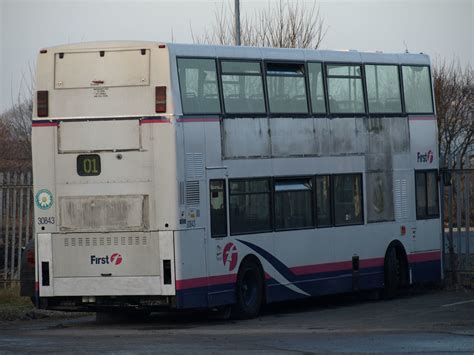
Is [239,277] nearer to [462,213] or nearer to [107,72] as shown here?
[107,72]

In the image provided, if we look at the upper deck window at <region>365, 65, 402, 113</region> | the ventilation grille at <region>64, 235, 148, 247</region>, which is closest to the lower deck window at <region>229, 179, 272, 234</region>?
the ventilation grille at <region>64, 235, 148, 247</region>

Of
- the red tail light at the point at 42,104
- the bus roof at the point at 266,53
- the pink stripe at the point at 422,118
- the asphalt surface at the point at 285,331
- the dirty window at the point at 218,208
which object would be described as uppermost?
the bus roof at the point at 266,53

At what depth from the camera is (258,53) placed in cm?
2077

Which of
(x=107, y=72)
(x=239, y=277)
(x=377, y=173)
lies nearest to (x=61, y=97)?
(x=107, y=72)

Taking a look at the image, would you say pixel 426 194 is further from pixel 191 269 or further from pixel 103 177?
pixel 103 177

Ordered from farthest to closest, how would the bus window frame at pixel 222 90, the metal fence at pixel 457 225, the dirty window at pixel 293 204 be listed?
the metal fence at pixel 457 225 < the dirty window at pixel 293 204 < the bus window frame at pixel 222 90

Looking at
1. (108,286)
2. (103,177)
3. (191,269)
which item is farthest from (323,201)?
(108,286)

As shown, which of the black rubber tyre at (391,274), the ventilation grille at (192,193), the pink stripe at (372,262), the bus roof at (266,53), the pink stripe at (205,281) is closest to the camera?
the pink stripe at (205,281)

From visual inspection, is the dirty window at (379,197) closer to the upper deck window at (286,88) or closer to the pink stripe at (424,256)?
the pink stripe at (424,256)

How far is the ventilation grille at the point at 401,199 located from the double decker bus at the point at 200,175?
94 centimetres

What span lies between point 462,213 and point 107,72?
1014 cm

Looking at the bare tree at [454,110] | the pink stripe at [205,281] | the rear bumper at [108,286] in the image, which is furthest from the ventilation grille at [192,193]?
the bare tree at [454,110]

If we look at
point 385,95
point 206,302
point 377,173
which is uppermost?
point 385,95

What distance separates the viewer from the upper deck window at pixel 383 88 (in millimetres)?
23334
